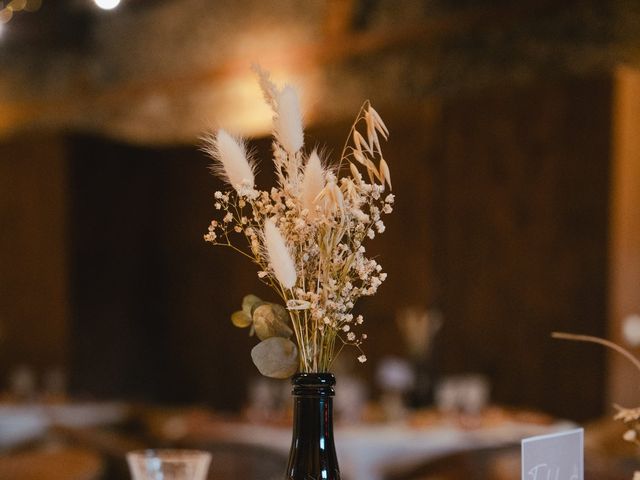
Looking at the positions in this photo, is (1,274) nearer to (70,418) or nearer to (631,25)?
(70,418)

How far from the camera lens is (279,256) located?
1341mm

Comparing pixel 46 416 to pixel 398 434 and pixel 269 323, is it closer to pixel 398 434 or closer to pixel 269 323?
pixel 398 434

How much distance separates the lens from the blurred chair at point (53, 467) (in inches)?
131

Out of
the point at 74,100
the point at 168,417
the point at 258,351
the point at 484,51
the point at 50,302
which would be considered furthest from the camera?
the point at 74,100

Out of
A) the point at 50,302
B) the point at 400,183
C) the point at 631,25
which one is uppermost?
the point at 631,25

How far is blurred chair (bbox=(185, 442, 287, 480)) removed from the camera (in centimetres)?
278

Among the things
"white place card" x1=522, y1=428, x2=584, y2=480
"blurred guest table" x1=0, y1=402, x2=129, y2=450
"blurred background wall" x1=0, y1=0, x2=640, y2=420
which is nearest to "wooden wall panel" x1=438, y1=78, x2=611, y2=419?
"blurred background wall" x1=0, y1=0, x2=640, y2=420

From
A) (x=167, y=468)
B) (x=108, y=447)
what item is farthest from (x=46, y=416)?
(x=167, y=468)

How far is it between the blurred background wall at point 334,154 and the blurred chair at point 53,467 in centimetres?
186

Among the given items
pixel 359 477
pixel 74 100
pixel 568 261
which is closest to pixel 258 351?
pixel 359 477

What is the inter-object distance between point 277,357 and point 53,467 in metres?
2.23

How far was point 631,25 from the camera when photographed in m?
5.79

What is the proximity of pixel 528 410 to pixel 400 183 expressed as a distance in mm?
1793

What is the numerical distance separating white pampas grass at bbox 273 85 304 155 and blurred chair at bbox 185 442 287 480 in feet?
5.09
